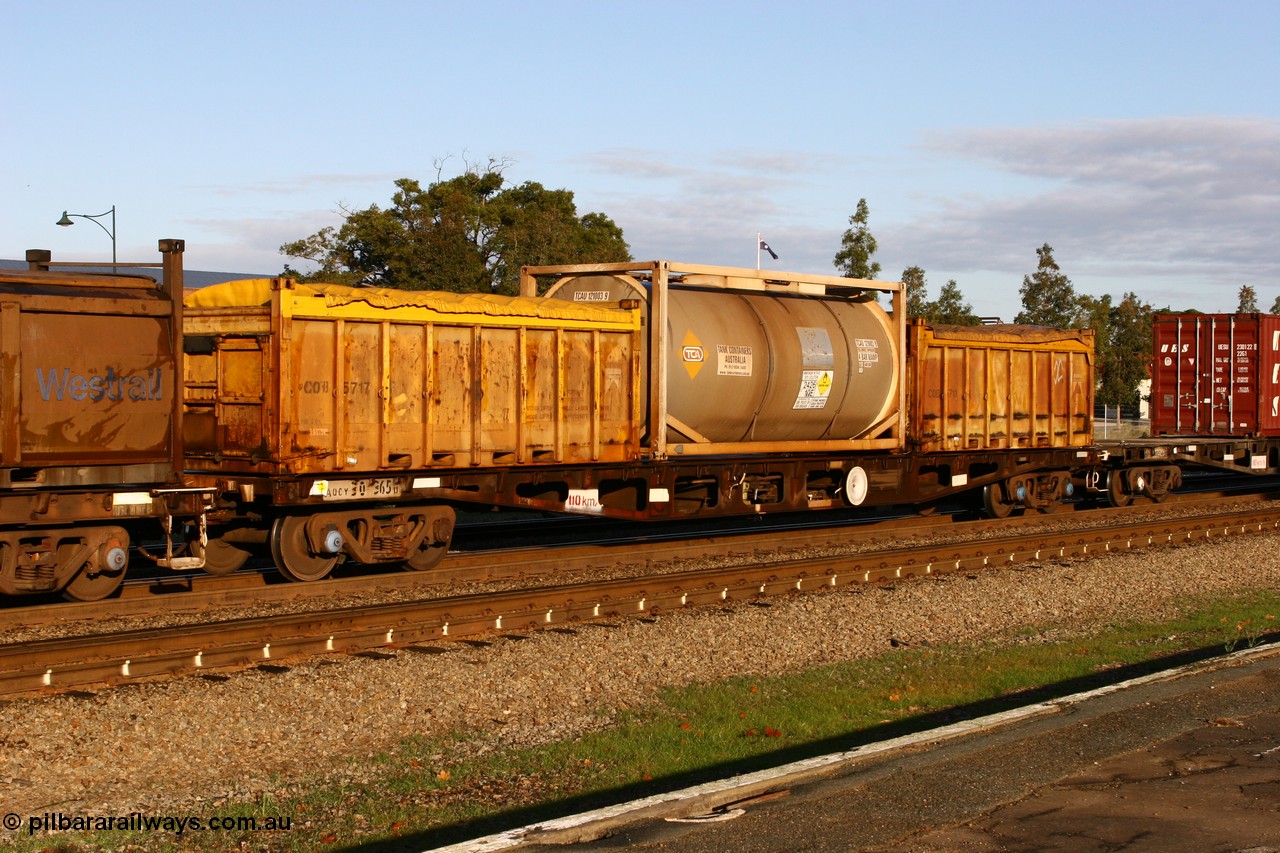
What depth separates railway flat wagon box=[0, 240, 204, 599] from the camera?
1084 cm

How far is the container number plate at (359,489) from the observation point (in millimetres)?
12930

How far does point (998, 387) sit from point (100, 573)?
48.0 feet

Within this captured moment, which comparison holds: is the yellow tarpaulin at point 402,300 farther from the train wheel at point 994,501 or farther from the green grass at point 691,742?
the train wheel at point 994,501

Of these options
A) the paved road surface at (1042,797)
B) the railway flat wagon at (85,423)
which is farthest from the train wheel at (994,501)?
the railway flat wagon at (85,423)

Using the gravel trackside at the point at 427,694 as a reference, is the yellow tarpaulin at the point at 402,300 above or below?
above

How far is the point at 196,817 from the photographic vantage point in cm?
648

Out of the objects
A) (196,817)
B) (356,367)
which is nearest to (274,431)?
(356,367)

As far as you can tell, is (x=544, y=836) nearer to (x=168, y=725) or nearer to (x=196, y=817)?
(x=196, y=817)

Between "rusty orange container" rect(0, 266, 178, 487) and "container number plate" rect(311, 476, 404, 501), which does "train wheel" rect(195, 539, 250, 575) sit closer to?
"container number plate" rect(311, 476, 404, 501)

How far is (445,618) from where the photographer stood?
1127cm

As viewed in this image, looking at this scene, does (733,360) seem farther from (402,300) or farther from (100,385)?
(100,385)

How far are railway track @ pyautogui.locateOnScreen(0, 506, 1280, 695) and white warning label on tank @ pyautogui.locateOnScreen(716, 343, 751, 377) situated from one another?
9.01 ft

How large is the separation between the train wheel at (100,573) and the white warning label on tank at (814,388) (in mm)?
9191

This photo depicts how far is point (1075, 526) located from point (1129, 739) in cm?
1369
